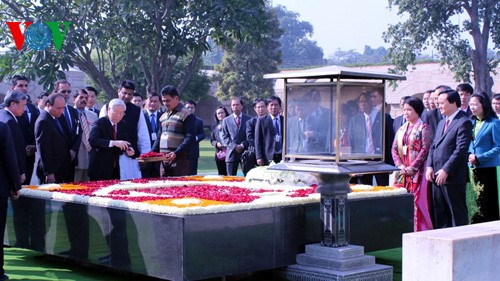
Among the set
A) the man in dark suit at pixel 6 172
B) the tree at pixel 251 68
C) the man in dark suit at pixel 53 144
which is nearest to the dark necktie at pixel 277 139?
the man in dark suit at pixel 53 144

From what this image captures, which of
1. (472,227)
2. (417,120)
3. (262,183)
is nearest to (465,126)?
(417,120)

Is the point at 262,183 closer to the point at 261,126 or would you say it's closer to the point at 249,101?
the point at 261,126

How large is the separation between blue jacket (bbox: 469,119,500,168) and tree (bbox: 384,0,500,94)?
24882mm

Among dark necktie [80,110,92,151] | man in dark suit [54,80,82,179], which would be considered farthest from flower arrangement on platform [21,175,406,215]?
dark necktie [80,110,92,151]

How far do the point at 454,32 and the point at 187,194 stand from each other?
28.3 meters

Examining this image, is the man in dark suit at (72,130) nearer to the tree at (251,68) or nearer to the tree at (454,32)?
the tree at (454,32)

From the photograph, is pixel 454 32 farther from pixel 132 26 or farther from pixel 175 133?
pixel 175 133

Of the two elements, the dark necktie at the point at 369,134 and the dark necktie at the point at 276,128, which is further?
the dark necktie at the point at 276,128

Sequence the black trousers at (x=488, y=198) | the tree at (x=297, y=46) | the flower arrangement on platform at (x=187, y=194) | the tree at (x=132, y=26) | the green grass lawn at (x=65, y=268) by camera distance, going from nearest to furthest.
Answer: the flower arrangement on platform at (x=187, y=194) < the green grass lawn at (x=65, y=268) < the black trousers at (x=488, y=198) < the tree at (x=132, y=26) < the tree at (x=297, y=46)

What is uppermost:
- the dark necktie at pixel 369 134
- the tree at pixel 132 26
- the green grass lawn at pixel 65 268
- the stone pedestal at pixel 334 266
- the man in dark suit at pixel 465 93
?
the tree at pixel 132 26

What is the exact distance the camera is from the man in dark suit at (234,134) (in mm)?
13125

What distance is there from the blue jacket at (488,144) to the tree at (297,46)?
8737 centimetres

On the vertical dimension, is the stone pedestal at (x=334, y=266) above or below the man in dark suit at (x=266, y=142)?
below

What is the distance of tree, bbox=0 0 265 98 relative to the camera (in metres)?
19.2
